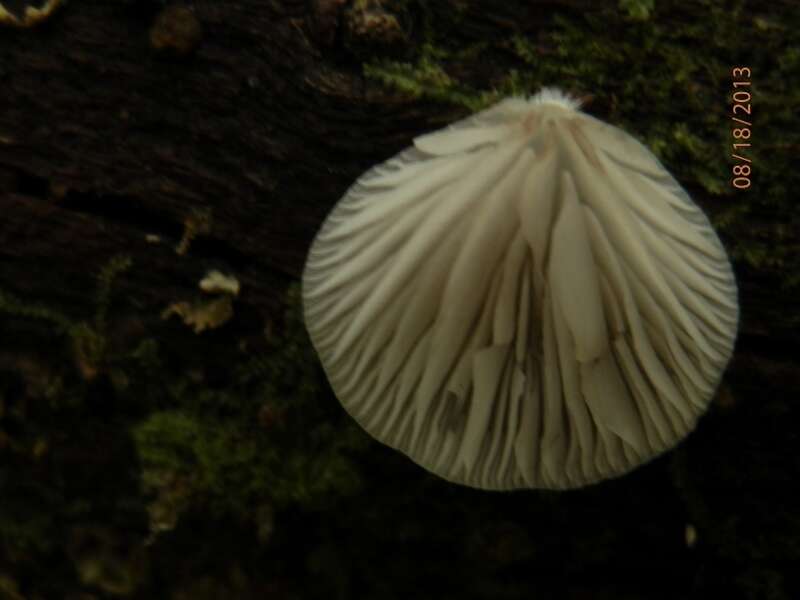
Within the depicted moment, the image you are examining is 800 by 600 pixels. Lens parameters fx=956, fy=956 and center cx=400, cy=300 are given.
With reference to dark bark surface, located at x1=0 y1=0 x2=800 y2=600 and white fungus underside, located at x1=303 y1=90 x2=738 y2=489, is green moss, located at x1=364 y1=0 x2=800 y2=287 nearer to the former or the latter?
dark bark surface, located at x1=0 y1=0 x2=800 y2=600

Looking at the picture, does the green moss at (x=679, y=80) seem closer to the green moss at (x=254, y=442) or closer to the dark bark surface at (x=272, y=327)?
the dark bark surface at (x=272, y=327)

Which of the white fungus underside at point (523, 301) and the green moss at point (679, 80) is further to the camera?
the green moss at point (679, 80)

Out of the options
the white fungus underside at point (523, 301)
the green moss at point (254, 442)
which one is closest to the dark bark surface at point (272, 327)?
the green moss at point (254, 442)

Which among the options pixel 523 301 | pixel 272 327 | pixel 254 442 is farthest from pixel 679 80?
pixel 254 442

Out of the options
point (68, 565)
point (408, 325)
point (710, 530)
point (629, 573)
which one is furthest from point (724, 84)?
point (68, 565)

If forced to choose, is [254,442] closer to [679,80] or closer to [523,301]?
[523,301]

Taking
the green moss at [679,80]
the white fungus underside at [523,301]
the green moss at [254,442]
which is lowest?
the green moss at [254,442]
